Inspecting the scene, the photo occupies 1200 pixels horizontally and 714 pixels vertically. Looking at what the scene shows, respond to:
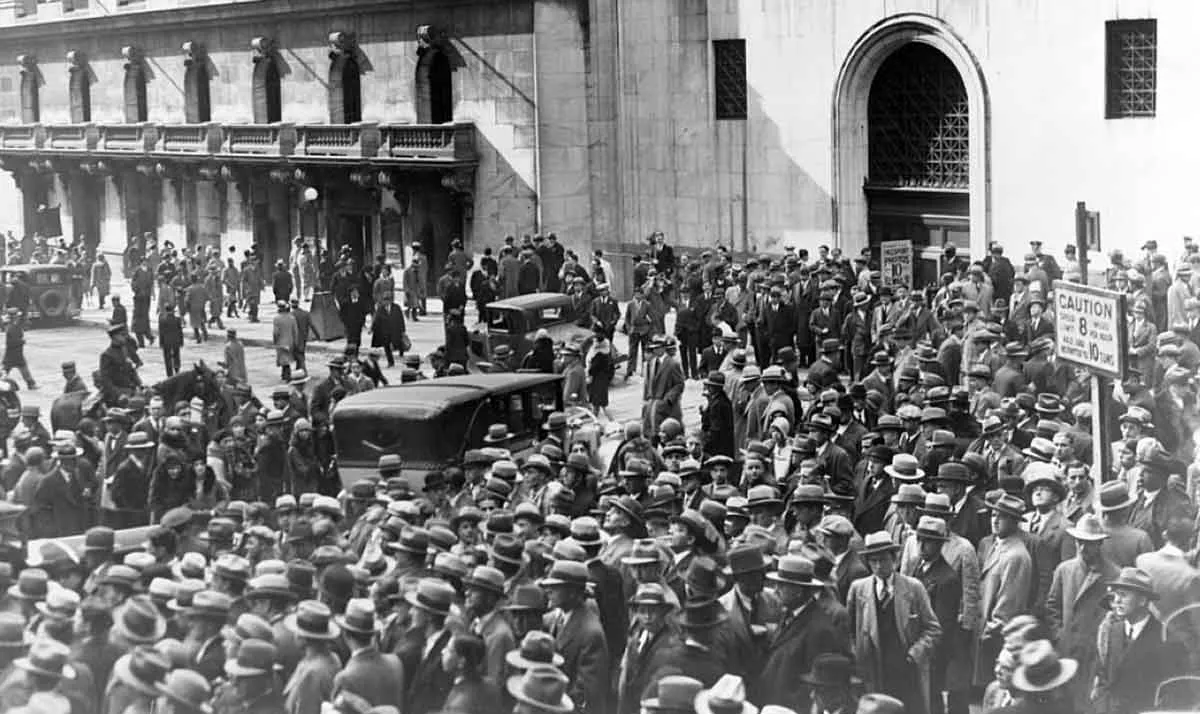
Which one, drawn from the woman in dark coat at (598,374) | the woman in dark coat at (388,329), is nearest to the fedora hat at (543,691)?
the woman in dark coat at (598,374)

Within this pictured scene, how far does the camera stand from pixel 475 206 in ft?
127

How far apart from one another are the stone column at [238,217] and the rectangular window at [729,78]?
17108 millimetres

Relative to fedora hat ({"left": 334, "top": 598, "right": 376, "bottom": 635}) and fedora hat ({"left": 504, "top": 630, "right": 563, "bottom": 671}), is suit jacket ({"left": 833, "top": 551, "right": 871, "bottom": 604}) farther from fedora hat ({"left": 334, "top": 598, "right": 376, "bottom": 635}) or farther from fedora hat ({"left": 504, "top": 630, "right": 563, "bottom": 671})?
fedora hat ({"left": 334, "top": 598, "right": 376, "bottom": 635})

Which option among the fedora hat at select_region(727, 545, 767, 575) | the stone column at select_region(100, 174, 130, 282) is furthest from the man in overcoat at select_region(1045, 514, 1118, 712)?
the stone column at select_region(100, 174, 130, 282)

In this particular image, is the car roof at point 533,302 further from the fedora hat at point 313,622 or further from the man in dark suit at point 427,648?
the fedora hat at point 313,622

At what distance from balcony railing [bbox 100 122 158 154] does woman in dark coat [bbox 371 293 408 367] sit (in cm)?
2293

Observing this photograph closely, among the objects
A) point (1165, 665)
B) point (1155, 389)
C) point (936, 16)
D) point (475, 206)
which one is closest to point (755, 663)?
point (1165, 665)

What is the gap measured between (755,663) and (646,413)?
10.4m

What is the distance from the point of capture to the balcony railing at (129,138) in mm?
49769

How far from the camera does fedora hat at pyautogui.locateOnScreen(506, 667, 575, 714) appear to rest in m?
8.66

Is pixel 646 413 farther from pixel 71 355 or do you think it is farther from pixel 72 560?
pixel 71 355

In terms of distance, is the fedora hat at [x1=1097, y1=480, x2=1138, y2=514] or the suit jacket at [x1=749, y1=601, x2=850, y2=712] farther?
the fedora hat at [x1=1097, y1=480, x2=1138, y2=514]

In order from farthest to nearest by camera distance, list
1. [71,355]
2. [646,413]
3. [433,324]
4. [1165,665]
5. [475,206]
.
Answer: [475,206] < [433,324] < [71,355] < [646,413] < [1165,665]

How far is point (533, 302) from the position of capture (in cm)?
2611
